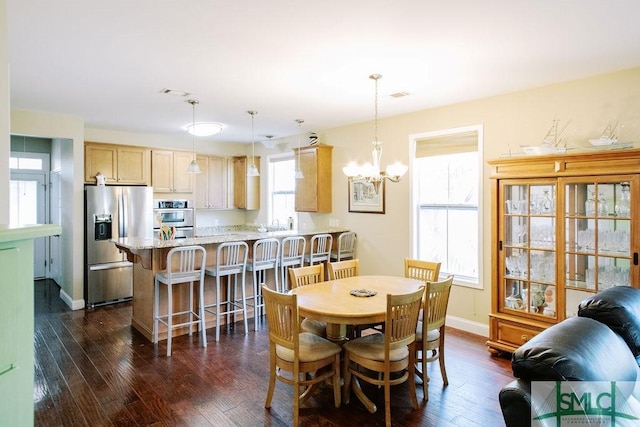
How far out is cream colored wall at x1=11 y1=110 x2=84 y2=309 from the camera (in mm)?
4879

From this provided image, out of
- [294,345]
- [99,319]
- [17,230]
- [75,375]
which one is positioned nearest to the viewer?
[17,230]

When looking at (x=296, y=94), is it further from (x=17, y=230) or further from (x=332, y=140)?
(x=17, y=230)

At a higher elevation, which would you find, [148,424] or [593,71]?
[593,71]

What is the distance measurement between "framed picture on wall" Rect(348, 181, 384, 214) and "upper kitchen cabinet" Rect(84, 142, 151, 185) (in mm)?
3405

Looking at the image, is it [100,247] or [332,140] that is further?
[332,140]

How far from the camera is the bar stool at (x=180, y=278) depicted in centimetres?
382

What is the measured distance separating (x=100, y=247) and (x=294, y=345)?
13.8 feet

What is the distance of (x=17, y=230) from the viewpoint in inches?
41.8

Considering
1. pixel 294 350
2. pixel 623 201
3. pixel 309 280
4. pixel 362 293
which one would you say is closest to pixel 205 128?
pixel 309 280

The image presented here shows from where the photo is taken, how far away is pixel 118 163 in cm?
589

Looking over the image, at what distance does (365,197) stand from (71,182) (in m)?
4.18

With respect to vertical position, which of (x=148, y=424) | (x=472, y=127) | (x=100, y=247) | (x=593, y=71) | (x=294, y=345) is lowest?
(x=148, y=424)

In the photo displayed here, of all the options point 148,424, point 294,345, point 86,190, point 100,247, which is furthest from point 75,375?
point 86,190

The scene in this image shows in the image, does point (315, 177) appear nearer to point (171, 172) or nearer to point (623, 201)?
point (171, 172)
